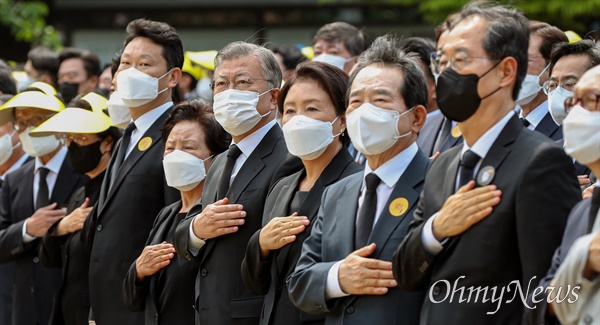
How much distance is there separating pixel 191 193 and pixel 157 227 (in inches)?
12.6

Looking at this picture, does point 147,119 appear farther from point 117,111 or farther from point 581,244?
point 581,244

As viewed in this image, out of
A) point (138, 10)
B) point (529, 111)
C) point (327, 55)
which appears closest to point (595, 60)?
point (529, 111)

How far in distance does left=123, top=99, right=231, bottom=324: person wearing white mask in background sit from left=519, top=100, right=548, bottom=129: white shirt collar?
194 cm

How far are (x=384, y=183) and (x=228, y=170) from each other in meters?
1.45

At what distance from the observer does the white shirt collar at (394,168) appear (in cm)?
483

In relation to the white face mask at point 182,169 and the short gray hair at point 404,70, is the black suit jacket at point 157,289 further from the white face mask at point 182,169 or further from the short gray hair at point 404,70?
the short gray hair at point 404,70

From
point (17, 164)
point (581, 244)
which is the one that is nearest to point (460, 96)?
point (581, 244)

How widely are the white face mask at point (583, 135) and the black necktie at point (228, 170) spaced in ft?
8.39

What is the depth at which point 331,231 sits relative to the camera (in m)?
4.93

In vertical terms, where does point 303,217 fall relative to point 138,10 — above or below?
above

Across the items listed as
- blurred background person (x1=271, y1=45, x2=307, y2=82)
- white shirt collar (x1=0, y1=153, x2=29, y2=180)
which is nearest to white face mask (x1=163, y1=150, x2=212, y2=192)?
white shirt collar (x1=0, y1=153, x2=29, y2=180)

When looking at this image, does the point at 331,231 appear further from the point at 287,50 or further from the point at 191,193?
the point at 287,50

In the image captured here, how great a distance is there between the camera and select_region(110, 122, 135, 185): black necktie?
7.04 metres

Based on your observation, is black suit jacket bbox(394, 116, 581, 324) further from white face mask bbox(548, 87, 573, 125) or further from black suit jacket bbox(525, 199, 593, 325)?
white face mask bbox(548, 87, 573, 125)
